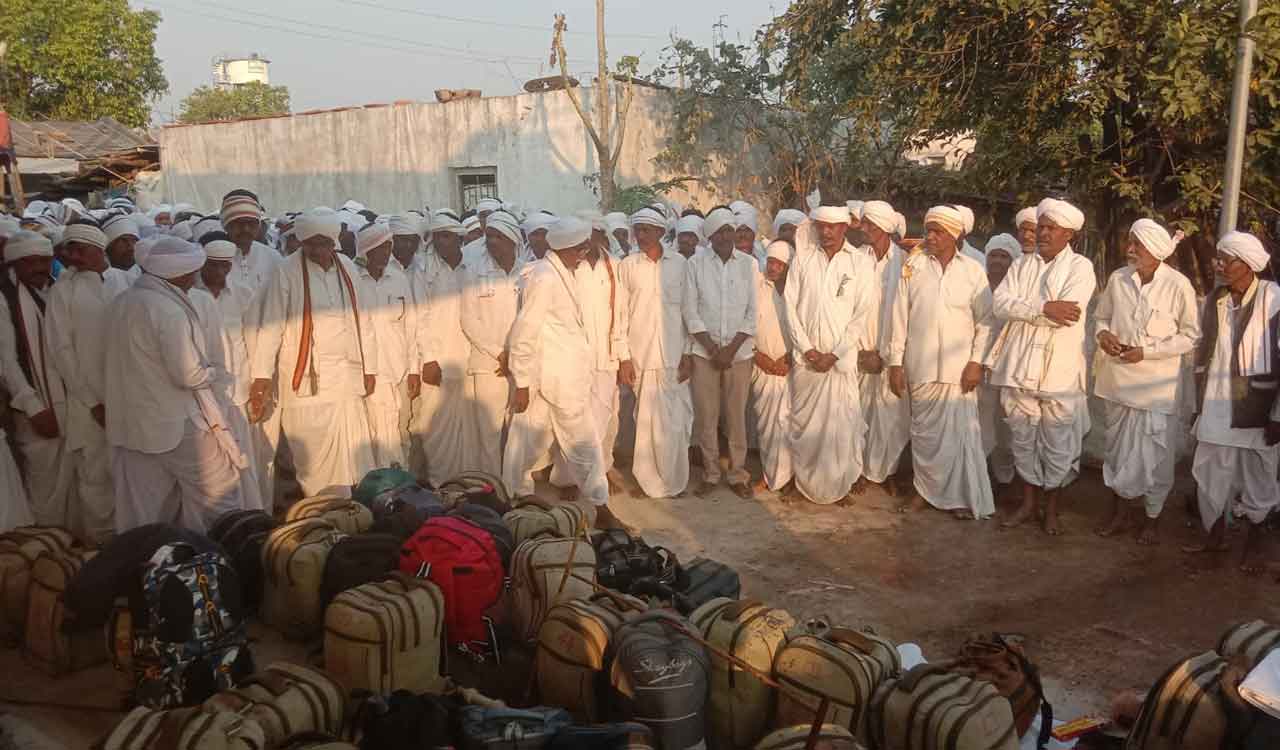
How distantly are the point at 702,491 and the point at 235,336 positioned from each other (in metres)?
3.54

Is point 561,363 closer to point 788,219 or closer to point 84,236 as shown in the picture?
point 788,219

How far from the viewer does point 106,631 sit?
4.02 metres

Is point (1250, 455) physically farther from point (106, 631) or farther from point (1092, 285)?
point (106, 631)

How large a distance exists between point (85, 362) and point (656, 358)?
3764 millimetres

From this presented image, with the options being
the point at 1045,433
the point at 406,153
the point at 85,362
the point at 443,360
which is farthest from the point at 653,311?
the point at 406,153

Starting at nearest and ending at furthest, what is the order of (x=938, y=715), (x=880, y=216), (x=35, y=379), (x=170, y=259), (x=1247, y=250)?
(x=938, y=715)
(x=170, y=259)
(x=1247, y=250)
(x=35, y=379)
(x=880, y=216)

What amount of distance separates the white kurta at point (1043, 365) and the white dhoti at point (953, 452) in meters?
0.31

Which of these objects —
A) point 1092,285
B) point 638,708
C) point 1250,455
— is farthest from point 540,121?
point 638,708

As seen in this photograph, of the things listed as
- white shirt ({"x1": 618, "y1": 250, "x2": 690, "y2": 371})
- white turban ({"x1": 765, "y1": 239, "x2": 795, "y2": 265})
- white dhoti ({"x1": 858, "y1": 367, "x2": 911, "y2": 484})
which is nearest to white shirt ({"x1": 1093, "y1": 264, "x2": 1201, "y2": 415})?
white dhoti ({"x1": 858, "y1": 367, "x2": 911, "y2": 484})

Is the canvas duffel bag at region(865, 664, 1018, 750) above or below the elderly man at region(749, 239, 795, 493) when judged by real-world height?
below

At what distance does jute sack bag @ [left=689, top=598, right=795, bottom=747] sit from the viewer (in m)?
3.44

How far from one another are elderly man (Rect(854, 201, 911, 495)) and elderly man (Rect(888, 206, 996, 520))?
0.31 meters

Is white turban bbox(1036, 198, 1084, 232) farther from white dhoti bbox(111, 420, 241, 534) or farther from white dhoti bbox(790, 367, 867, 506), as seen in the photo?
white dhoti bbox(111, 420, 241, 534)

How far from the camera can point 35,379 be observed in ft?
18.9
